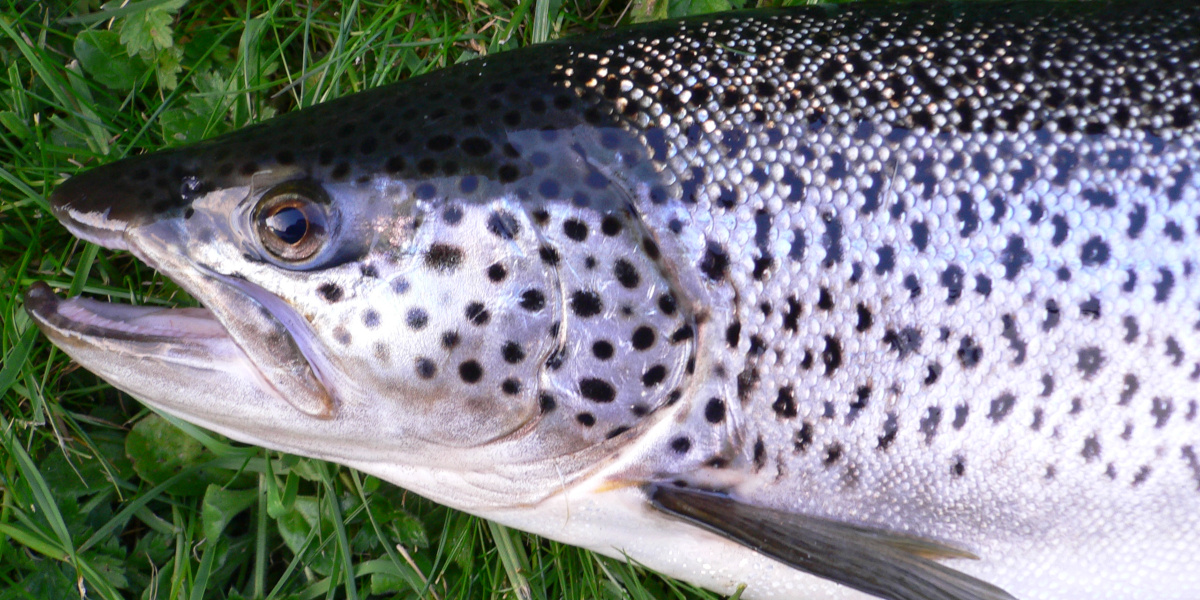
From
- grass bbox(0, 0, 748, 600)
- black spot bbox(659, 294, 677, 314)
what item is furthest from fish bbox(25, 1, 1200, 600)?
grass bbox(0, 0, 748, 600)

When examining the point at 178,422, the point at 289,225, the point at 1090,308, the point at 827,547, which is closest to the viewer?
the point at 289,225

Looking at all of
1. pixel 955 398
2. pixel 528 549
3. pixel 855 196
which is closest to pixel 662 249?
pixel 855 196

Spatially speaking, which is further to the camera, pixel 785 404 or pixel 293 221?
pixel 785 404

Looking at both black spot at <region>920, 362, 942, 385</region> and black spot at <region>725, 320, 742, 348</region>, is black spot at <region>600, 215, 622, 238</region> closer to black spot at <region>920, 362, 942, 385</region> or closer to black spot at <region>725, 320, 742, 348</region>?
black spot at <region>725, 320, 742, 348</region>

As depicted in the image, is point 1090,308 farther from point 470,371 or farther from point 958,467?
point 470,371

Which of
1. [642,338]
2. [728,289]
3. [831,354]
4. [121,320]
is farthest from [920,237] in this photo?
[121,320]

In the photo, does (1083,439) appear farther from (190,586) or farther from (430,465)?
(190,586)
